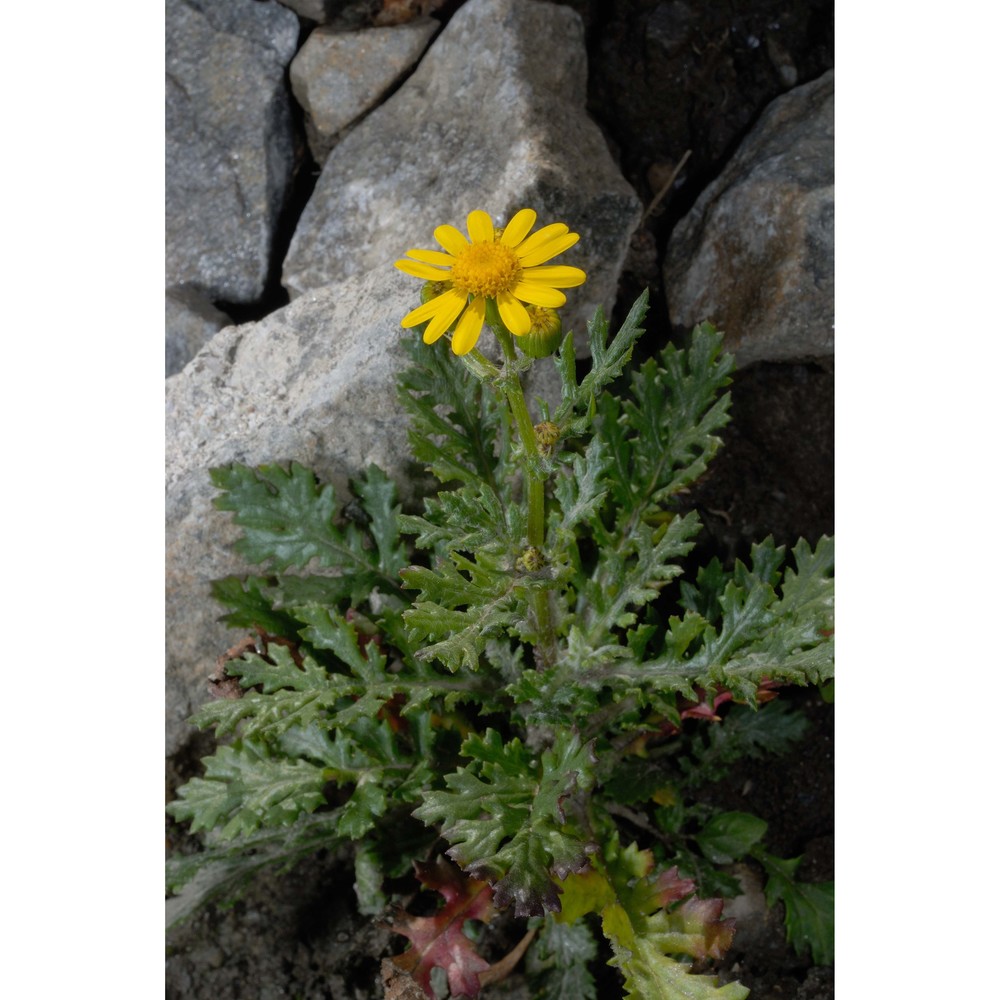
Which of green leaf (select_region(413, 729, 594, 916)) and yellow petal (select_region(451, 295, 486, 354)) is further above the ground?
yellow petal (select_region(451, 295, 486, 354))

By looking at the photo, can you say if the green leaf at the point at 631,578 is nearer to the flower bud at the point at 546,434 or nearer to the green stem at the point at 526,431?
the green stem at the point at 526,431

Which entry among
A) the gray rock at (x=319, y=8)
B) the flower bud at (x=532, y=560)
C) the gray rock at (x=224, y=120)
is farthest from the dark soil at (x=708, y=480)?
the flower bud at (x=532, y=560)

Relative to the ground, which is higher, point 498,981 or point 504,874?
point 504,874

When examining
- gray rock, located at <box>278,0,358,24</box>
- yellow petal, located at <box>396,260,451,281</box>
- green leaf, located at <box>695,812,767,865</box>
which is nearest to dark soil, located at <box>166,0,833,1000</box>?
green leaf, located at <box>695,812,767,865</box>

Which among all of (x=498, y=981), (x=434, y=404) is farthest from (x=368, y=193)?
(x=498, y=981)

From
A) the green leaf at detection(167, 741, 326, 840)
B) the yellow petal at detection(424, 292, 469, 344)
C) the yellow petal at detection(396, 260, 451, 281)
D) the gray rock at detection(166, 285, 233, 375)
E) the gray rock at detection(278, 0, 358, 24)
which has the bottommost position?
the green leaf at detection(167, 741, 326, 840)

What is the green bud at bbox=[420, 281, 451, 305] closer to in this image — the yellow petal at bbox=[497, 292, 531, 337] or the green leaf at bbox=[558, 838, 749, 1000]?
the yellow petal at bbox=[497, 292, 531, 337]

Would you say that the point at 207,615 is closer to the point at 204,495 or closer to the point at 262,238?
the point at 204,495
